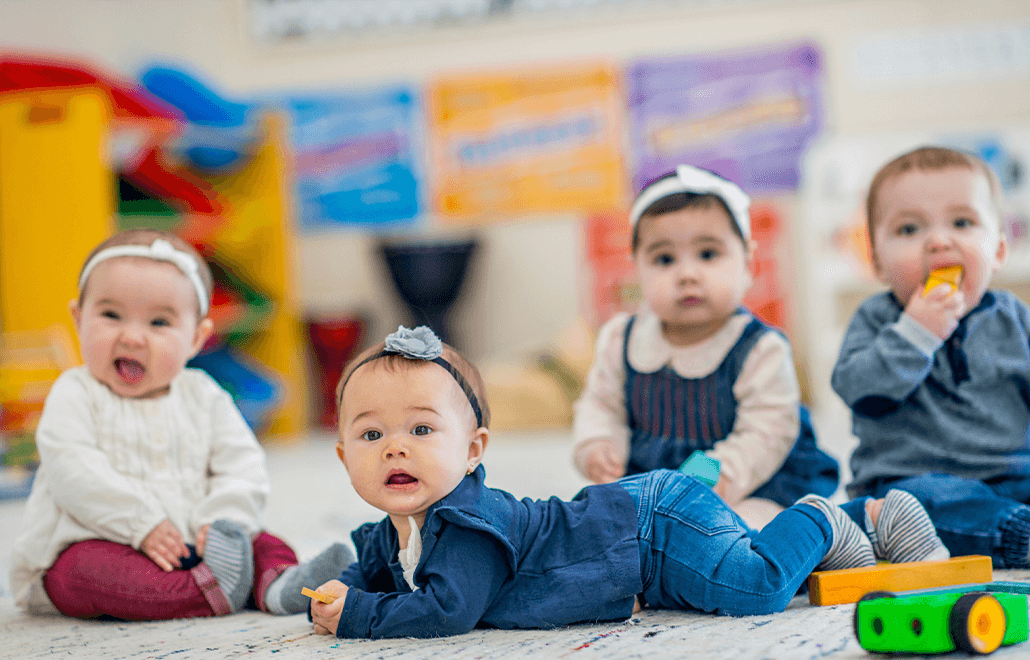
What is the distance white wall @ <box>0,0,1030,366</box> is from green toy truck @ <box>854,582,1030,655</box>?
296 cm

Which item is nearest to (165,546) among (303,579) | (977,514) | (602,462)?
(303,579)

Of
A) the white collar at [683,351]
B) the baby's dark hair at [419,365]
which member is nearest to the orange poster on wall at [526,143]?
the white collar at [683,351]

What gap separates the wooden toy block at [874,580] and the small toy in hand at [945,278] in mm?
371

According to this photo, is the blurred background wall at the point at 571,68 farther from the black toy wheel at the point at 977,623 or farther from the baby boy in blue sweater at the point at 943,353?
the black toy wheel at the point at 977,623

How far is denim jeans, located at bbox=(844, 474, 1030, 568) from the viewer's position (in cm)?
111

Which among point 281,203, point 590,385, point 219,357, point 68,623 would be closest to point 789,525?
point 590,385

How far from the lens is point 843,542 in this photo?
3.29 feet

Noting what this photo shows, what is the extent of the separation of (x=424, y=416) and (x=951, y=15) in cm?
327

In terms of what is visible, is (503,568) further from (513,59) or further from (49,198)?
(513,59)

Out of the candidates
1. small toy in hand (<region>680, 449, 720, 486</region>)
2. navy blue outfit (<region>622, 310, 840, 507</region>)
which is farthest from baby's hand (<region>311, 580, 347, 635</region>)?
navy blue outfit (<region>622, 310, 840, 507</region>)

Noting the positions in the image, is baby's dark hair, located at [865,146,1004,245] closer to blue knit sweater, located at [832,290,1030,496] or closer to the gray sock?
blue knit sweater, located at [832,290,1030,496]

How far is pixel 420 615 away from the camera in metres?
0.88

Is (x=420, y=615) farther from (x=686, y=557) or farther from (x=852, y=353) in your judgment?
(x=852, y=353)

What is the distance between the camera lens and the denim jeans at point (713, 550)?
922 millimetres
